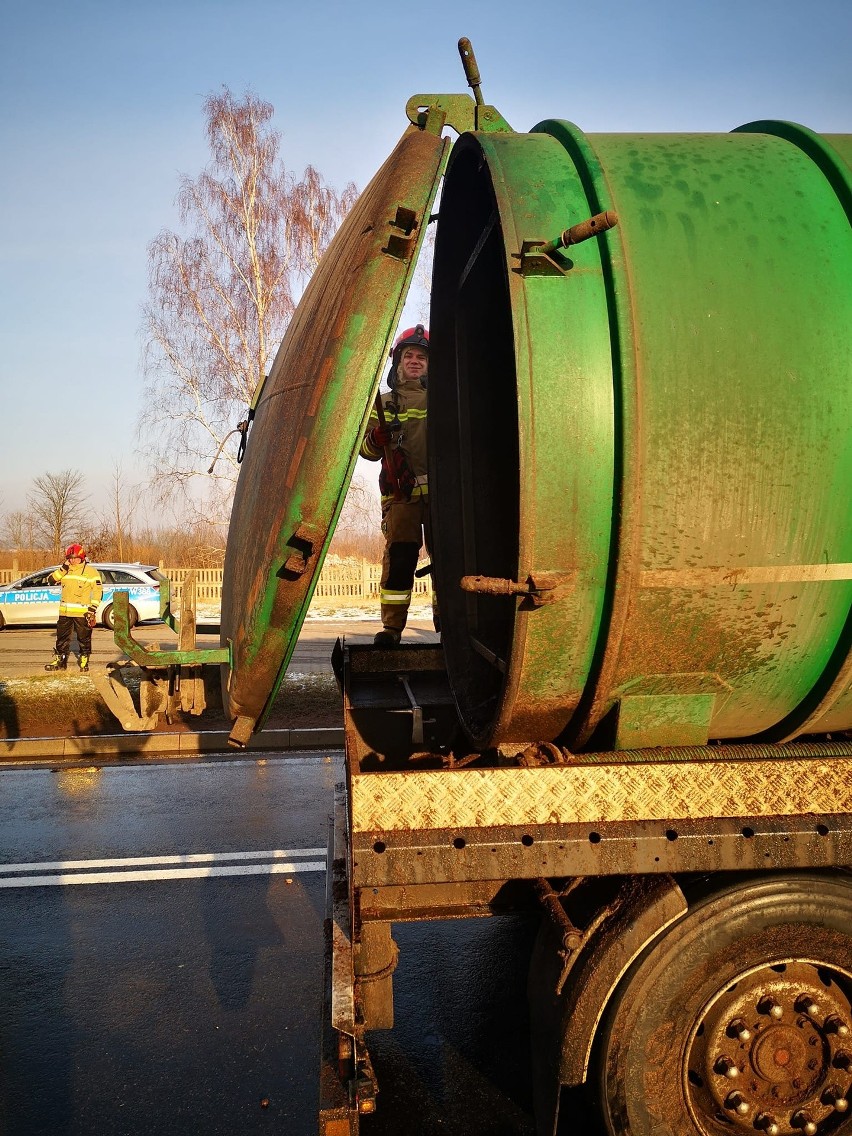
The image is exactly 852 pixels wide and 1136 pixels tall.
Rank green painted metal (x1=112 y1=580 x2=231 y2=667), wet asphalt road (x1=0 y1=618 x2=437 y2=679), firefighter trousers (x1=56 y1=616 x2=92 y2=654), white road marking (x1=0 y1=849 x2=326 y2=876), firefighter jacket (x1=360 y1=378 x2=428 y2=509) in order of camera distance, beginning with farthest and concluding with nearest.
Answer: wet asphalt road (x1=0 y1=618 x2=437 y2=679)
firefighter trousers (x1=56 y1=616 x2=92 y2=654)
white road marking (x1=0 y1=849 x2=326 y2=876)
firefighter jacket (x1=360 y1=378 x2=428 y2=509)
green painted metal (x1=112 y1=580 x2=231 y2=667)

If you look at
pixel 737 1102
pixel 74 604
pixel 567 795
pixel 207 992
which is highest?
pixel 567 795

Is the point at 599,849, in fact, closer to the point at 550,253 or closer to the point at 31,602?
the point at 550,253

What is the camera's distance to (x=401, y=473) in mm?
4387

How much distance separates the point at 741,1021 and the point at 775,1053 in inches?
5.3

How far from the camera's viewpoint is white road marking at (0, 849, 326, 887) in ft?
16.1

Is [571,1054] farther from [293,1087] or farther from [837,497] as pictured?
[837,497]

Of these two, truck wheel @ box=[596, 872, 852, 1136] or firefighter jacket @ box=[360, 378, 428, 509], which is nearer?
truck wheel @ box=[596, 872, 852, 1136]

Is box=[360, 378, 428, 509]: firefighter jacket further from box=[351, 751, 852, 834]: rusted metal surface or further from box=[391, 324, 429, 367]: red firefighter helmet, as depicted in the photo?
box=[351, 751, 852, 834]: rusted metal surface

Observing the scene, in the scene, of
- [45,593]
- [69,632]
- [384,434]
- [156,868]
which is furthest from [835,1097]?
[45,593]

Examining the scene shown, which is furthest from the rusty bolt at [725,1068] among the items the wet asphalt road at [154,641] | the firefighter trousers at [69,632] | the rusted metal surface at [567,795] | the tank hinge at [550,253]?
the firefighter trousers at [69,632]

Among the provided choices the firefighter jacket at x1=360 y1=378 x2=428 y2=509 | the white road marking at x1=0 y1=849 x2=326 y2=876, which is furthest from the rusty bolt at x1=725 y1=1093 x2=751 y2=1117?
the white road marking at x1=0 y1=849 x2=326 y2=876

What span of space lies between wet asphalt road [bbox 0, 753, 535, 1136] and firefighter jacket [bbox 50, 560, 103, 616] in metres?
7.09

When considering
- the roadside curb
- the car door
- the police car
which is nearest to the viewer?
the roadside curb

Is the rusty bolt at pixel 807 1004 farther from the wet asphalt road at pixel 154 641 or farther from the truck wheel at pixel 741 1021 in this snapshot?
the wet asphalt road at pixel 154 641
